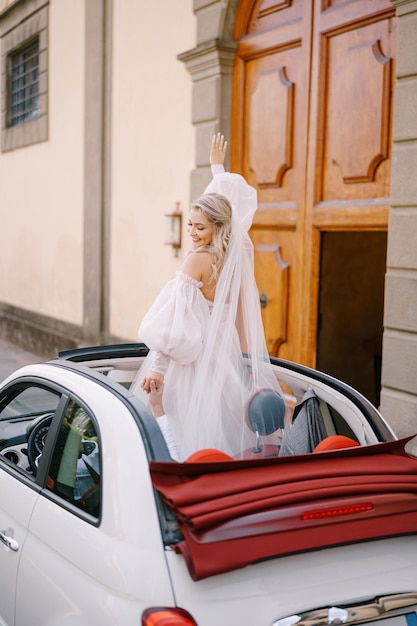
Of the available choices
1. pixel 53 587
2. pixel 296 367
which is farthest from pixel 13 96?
pixel 53 587

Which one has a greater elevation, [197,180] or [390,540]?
[197,180]

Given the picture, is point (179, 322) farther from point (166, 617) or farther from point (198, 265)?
point (166, 617)

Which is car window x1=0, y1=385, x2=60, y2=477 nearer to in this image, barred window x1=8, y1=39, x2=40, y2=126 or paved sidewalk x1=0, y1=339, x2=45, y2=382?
paved sidewalk x1=0, y1=339, x2=45, y2=382

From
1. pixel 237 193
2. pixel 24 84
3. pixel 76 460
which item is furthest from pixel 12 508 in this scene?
pixel 24 84

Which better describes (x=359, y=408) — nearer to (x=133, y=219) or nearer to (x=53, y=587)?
(x=53, y=587)

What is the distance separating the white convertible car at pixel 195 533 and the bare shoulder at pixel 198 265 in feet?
3.75

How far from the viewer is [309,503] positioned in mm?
2146

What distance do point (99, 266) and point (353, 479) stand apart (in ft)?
25.2

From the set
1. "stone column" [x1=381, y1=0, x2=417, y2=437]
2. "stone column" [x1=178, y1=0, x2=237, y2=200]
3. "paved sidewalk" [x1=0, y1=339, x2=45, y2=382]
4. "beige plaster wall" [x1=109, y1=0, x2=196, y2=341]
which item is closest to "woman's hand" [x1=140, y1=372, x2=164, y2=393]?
"stone column" [x1=381, y1=0, x2=417, y2=437]

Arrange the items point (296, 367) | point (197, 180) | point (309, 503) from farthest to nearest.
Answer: point (197, 180)
point (296, 367)
point (309, 503)

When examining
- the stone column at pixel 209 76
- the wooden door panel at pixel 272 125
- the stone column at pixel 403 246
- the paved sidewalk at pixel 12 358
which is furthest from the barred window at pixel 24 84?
the stone column at pixel 403 246

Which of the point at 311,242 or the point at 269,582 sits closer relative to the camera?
the point at 269,582

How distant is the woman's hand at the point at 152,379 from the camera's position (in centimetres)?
349

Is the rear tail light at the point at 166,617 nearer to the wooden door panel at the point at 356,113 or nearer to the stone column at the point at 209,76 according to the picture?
the wooden door panel at the point at 356,113
